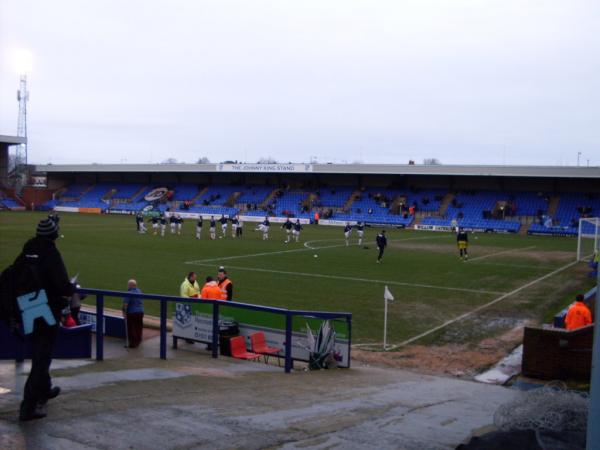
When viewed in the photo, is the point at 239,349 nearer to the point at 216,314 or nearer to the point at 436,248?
the point at 216,314

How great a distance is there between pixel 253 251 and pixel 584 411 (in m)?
29.7

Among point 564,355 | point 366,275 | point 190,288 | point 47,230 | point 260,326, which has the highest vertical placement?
point 47,230

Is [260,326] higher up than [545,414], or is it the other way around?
[545,414]

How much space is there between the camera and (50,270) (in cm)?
543

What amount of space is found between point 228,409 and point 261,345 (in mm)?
4838

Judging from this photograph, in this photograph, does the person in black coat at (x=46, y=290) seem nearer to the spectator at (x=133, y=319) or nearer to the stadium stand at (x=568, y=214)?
the spectator at (x=133, y=319)

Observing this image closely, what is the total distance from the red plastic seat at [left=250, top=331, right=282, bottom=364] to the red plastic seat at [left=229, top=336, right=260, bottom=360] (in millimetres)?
162

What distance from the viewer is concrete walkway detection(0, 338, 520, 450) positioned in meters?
5.03

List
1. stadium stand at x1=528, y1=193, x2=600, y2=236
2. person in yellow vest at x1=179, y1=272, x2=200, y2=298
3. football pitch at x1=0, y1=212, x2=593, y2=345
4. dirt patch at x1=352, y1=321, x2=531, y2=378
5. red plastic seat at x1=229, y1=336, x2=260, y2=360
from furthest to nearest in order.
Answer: stadium stand at x1=528, y1=193, x2=600, y2=236 → football pitch at x1=0, y1=212, x2=593, y2=345 → person in yellow vest at x1=179, y1=272, x2=200, y2=298 → dirt patch at x1=352, y1=321, x2=531, y2=378 → red plastic seat at x1=229, y1=336, x2=260, y2=360

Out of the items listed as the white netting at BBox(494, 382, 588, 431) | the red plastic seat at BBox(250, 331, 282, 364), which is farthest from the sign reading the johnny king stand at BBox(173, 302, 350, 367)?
the white netting at BBox(494, 382, 588, 431)

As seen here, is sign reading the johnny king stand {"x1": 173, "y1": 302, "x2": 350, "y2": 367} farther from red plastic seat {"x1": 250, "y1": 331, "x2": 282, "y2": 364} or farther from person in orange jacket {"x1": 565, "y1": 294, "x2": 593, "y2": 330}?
person in orange jacket {"x1": 565, "y1": 294, "x2": 593, "y2": 330}

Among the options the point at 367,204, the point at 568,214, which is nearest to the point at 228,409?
the point at 568,214

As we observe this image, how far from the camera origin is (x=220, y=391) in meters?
7.17

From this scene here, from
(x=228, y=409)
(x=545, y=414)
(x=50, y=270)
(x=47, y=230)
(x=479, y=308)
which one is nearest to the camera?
(x=545, y=414)
